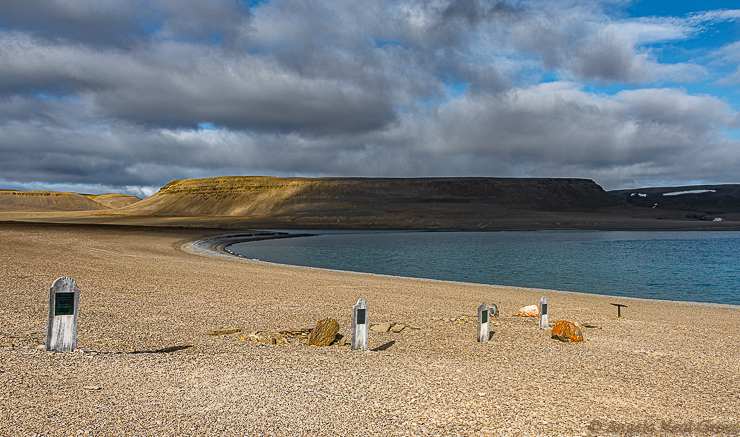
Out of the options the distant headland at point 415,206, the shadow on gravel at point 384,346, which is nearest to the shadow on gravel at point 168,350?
the shadow on gravel at point 384,346

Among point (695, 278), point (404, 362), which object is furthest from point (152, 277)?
point (695, 278)

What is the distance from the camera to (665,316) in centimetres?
1552

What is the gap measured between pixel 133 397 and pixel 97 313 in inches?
265

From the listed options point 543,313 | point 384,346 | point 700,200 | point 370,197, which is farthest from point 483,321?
point 700,200

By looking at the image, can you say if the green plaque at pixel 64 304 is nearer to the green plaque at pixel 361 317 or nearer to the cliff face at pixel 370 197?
the green plaque at pixel 361 317

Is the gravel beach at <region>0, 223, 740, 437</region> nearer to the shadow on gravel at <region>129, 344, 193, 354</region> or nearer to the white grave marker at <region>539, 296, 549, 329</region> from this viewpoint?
the shadow on gravel at <region>129, 344, 193, 354</region>

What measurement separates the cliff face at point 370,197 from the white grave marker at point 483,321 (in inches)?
4817

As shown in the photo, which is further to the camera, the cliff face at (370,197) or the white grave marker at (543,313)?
the cliff face at (370,197)

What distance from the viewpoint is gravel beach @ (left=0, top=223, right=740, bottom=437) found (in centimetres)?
556

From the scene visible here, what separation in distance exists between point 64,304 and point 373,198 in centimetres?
14661

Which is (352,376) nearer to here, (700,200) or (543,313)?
(543,313)

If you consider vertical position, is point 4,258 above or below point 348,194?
below

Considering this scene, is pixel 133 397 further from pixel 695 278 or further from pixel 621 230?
pixel 621 230

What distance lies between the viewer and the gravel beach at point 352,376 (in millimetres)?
5562
